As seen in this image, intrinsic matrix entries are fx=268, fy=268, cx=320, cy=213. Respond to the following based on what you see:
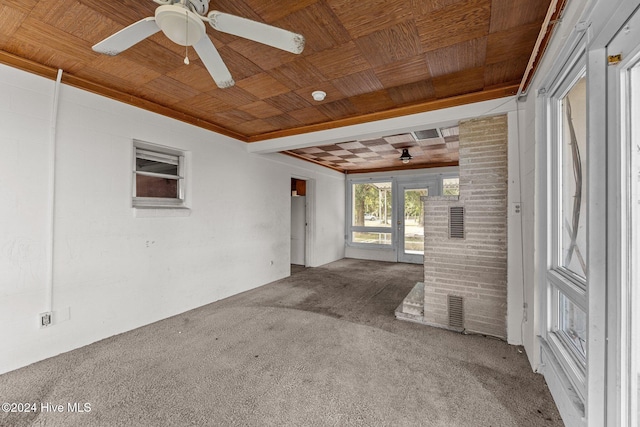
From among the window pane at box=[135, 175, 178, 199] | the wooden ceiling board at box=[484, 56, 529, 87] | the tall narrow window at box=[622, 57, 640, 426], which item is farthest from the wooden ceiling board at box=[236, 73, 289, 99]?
the tall narrow window at box=[622, 57, 640, 426]

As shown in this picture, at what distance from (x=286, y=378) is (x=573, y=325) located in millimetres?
2036

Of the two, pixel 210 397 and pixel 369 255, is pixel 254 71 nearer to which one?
pixel 210 397

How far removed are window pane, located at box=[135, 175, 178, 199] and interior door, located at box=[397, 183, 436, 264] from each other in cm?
544

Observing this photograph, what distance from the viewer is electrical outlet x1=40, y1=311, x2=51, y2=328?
235cm

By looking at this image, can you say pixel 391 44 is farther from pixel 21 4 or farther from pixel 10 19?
pixel 10 19

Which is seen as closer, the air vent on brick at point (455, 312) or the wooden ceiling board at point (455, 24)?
the wooden ceiling board at point (455, 24)

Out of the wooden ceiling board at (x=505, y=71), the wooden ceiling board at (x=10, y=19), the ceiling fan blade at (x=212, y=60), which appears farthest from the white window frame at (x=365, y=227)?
the wooden ceiling board at (x=10, y=19)

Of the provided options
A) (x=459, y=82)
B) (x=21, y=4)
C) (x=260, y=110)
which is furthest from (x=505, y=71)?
(x=21, y=4)

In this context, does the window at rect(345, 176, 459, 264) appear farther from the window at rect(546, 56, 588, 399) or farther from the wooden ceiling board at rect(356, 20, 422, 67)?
the wooden ceiling board at rect(356, 20, 422, 67)

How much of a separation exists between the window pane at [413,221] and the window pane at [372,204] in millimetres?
471

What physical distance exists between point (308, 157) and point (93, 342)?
15.1 ft

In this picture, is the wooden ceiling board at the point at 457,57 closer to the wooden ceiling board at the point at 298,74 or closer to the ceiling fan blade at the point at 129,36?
the wooden ceiling board at the point at 298,74

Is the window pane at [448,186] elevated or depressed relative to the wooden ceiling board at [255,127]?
depressed

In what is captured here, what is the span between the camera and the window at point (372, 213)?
732 centimetres
